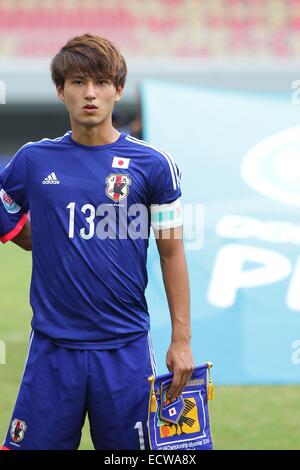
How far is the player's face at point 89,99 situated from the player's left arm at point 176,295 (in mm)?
414

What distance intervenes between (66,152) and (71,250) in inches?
12.4

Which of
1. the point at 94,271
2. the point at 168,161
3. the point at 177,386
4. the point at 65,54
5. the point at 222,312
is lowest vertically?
the point at 222,312

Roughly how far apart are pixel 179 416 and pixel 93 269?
537 mm

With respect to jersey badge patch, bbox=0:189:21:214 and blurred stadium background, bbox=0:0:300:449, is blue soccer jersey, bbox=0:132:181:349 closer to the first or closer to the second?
jersey badge patch, bbox=0:189:21:214

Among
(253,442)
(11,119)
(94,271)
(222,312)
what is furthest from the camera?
(11,119)

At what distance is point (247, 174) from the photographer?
5777 mm

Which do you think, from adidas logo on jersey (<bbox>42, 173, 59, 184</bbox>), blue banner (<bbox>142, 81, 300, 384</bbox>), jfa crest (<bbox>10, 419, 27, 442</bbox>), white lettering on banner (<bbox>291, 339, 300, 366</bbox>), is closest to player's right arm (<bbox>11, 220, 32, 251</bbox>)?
adidas logo on jersey (<bbox>42, 173, 59, 184</bbox>)

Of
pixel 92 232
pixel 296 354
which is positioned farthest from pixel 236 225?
pixel 92 232

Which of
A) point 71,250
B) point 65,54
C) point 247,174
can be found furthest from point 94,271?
point 247,174

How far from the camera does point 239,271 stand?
542 cm

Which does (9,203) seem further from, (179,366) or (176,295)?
(179,366)

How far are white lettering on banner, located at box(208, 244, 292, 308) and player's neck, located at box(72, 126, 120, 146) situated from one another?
8.85 feet

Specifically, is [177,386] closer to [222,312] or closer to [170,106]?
[222,312]

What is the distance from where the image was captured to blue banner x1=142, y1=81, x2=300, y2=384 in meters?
5.19
